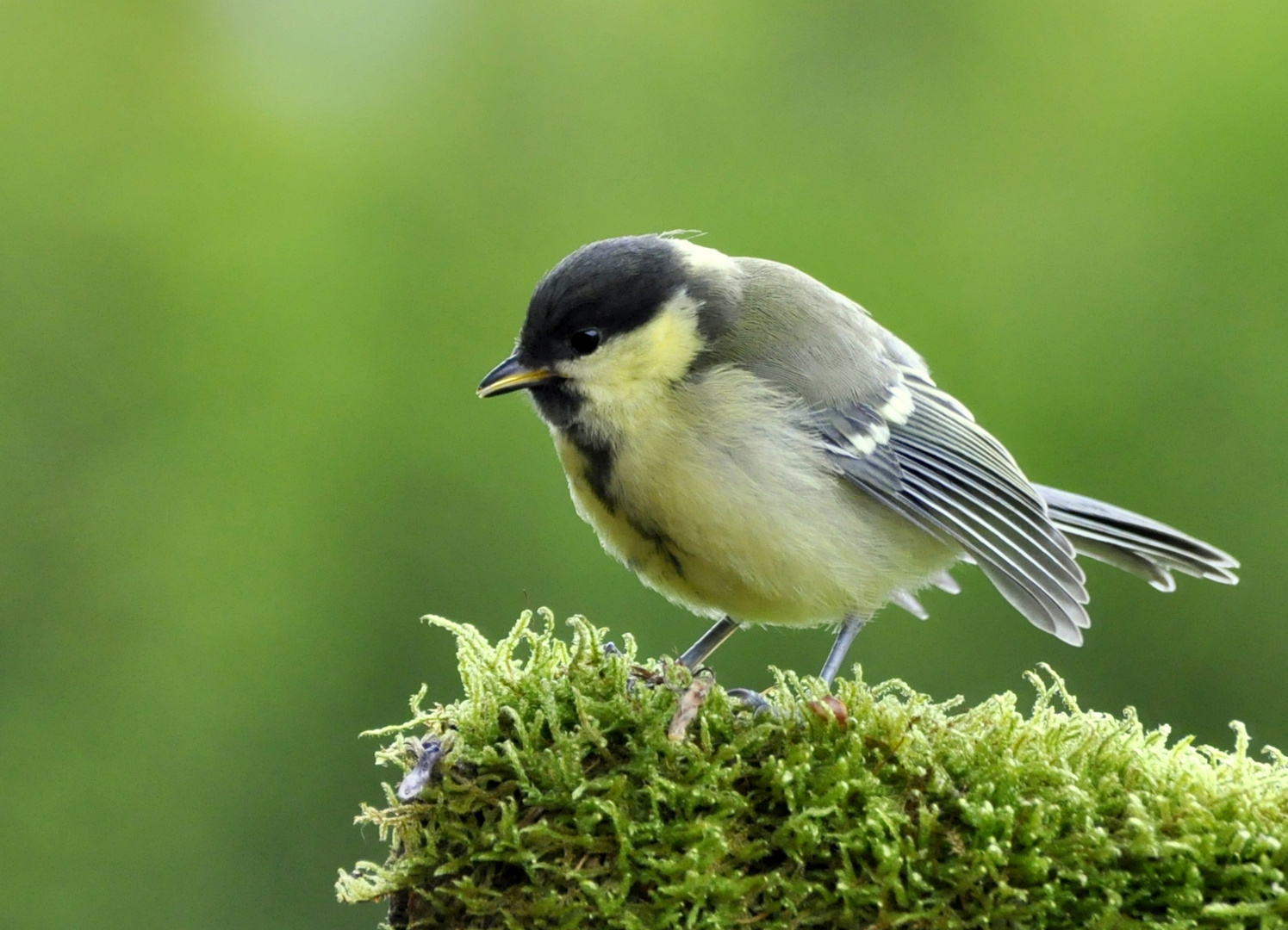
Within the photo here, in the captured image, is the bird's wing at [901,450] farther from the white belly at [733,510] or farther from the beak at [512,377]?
the beak at [512,377]

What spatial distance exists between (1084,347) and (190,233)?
160 inches

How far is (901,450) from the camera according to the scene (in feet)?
9.25

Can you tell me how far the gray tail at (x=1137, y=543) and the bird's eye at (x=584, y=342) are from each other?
122cm

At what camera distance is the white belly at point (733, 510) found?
248 cm

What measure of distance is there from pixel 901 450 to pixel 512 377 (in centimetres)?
88

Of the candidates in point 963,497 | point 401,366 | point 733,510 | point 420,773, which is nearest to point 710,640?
point 733,510

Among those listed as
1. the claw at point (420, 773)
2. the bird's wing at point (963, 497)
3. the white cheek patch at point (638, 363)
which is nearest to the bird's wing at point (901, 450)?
the bird's wing at point (963, 497)

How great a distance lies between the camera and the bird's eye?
8.72 feet

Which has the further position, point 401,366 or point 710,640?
point 401,366

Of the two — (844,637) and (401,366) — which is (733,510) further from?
(401,366)

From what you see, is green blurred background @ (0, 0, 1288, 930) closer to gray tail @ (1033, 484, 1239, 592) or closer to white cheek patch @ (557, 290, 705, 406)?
gray tail @ (1033, 484, 1239, 592)

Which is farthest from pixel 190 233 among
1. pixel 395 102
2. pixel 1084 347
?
pixel 1084 347

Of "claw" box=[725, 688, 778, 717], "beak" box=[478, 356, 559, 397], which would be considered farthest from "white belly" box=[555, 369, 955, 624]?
"claw" box=[725, 688, 778, 717]

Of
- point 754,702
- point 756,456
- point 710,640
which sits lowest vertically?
point 710,640
